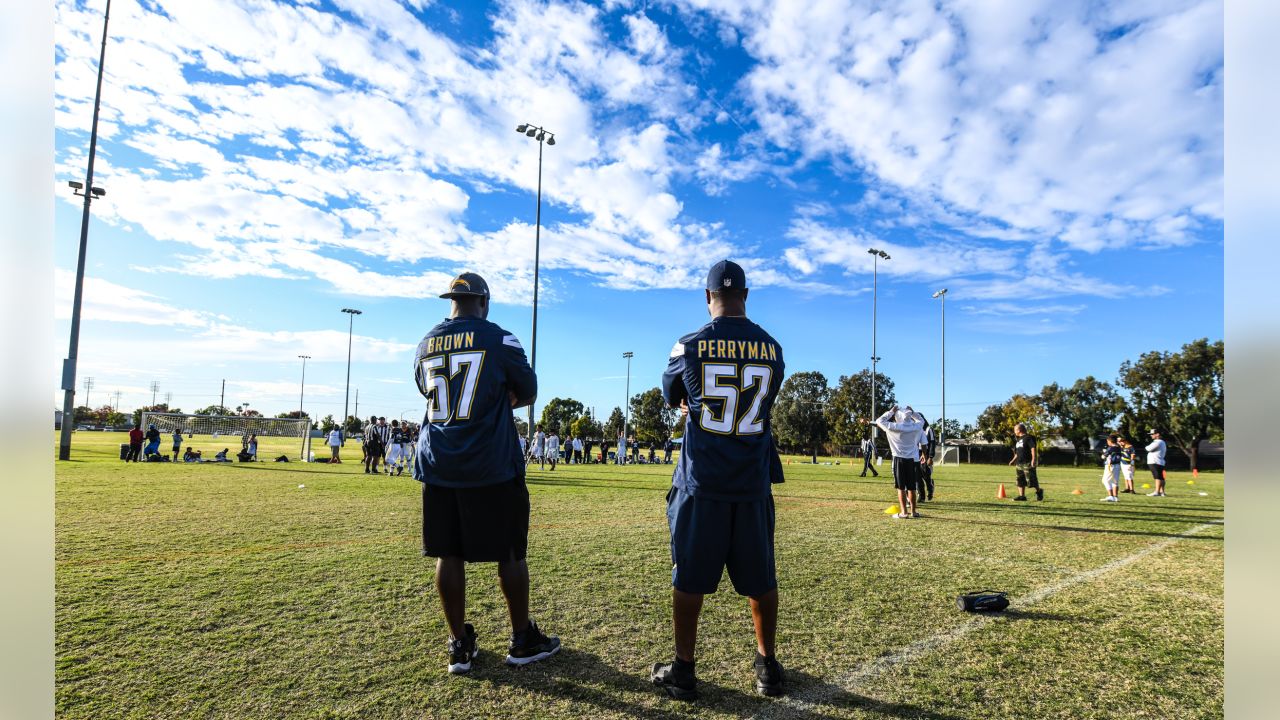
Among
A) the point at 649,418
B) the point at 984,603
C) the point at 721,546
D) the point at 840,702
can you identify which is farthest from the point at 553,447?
the point at 649,418

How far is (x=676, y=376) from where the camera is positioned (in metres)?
3.77

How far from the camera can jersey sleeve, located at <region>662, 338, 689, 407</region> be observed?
3725 mm

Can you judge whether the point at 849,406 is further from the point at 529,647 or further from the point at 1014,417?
the point at 529,647

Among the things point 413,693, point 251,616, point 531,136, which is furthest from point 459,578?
point 531,136

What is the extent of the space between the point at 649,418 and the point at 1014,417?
53.6 meters

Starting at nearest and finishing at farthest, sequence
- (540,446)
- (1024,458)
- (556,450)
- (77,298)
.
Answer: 1. (1024,458)
2. (77,298)
3. (556,450)
4. (540,446)

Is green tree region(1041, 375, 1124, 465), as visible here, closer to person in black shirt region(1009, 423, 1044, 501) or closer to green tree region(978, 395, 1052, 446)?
green tree region(978, 395, 1052, 446)

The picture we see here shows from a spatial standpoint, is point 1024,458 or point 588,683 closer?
point 588,683

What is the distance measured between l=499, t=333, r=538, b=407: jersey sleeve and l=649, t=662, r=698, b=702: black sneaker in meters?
1.84

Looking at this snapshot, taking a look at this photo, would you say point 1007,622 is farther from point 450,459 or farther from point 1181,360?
point 1181,360

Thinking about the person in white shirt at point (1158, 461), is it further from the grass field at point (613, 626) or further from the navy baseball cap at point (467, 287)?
the navy baseball cap at point (467, 287)

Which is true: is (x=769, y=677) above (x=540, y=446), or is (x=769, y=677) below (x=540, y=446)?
above

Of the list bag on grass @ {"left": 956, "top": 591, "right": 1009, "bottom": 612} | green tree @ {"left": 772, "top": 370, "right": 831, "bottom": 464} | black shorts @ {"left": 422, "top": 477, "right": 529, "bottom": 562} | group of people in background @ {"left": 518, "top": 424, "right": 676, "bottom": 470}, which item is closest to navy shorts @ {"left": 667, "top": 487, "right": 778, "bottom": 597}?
black shorts @ {"left": 422, "top": 477, "right": 529, "bottom": 562}

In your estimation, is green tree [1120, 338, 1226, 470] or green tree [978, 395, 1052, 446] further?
green tree [978, 395, 1052, 446]
